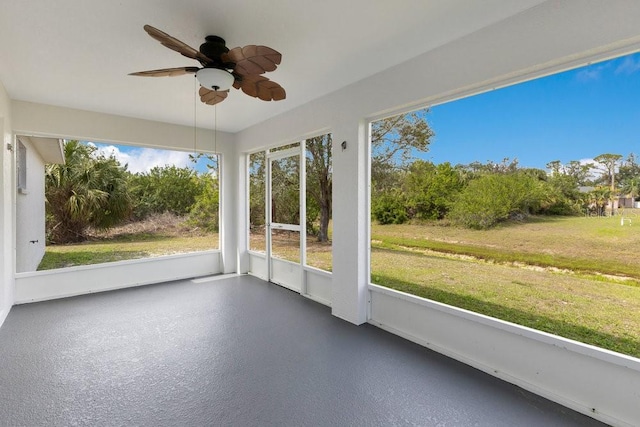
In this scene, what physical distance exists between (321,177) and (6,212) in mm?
3797

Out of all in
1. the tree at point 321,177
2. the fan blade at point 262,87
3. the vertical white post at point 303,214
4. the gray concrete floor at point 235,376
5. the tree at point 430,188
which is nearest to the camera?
the gray concrete floor at point 235,376

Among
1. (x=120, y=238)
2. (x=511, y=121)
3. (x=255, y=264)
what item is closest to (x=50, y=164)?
(x=120, y=238)

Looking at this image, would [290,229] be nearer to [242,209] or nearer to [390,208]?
[242,209]

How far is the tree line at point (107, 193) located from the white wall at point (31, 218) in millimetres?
87

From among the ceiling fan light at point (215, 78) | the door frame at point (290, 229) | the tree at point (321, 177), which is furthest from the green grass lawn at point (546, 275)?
the ceiling fan light at point (215, 78)

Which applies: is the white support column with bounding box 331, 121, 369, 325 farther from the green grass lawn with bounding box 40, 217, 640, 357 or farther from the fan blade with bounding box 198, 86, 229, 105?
the fan blade with bounding box 198, 86, 229, 105

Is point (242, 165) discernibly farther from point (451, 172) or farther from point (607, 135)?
point (607, 135)

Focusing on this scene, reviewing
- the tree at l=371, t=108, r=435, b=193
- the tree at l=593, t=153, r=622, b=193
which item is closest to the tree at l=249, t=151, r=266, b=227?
the tree at l=371, t=108, r=435, b=193

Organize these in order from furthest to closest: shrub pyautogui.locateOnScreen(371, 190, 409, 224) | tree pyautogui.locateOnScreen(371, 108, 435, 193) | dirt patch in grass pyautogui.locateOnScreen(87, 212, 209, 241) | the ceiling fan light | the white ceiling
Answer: dirt patch in grass pyautogui.locateOnScreen(87, 212, 209, 241) < shrub pyautogui.locateOnScreen(371, 190, 409, 224) < tree pyautogui.locateOnScreen(371, 108, 435, 193) < the ceiling fan light < the white ceiling

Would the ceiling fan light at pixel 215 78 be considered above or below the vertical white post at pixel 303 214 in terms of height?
above

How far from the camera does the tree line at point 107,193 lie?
4.54 meters

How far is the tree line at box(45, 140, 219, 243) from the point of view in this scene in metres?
4.54

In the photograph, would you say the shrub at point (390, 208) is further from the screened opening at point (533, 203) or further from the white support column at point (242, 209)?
the white support column at point (242, 209)

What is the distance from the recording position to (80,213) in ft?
15.3
